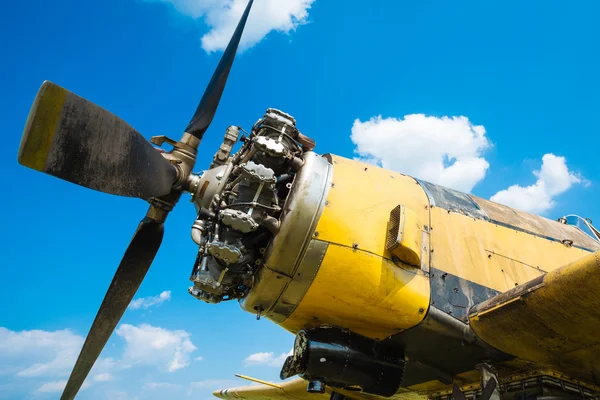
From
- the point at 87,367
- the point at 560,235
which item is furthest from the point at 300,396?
the point at 560,235

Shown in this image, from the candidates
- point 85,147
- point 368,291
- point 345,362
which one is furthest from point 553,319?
point 85,147

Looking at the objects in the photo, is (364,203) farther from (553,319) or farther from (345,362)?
(553,319)

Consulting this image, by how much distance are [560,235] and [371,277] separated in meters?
4.27

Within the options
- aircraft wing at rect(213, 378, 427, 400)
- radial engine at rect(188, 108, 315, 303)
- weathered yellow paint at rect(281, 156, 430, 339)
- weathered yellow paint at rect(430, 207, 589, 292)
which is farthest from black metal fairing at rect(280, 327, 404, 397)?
aircraft wing at rect(213, 378, 427, 400)

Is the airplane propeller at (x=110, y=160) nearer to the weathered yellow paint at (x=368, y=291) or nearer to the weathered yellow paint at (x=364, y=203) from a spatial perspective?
the weathered yellow paint at (x=364, y=203)

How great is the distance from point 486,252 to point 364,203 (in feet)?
6.84

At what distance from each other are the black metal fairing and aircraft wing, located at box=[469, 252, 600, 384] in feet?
4.30

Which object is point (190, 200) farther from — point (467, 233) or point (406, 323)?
point (467, 233)

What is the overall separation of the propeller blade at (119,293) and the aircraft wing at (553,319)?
16.8 ft

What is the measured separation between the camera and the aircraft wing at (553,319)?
A: 4.71m

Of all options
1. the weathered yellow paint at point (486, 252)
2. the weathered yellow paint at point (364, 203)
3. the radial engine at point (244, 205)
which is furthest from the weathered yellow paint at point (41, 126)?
the weathered yellow paint at point (486, 252)

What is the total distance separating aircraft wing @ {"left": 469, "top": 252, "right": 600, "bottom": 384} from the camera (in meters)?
4.71

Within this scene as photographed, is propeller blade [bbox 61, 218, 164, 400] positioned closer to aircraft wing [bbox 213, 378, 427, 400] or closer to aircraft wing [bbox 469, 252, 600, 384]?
aircraft wing [bbox 213, 378, 427, 400]

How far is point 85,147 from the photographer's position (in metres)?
4.80
